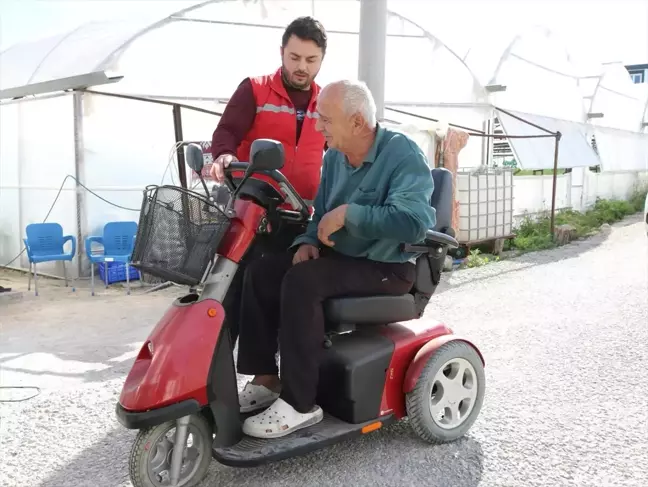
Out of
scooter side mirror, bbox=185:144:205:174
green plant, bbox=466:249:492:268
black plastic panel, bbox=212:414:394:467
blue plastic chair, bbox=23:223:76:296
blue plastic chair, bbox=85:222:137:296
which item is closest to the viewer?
black plastic panel, bbox=212:414:394:467

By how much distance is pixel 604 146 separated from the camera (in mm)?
15984

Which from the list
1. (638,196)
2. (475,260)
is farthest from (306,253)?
(638,196)

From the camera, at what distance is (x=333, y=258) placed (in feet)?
9.15

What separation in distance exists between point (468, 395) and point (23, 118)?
800 centimetres

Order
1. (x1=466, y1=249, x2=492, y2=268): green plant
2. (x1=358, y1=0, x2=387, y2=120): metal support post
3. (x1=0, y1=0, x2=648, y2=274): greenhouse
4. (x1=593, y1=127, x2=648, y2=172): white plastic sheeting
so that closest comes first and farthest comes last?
(x1=358, y1=0, x2=387, y2=120): metal support post
(x1=0, y1=0, x2=648, y2=274): greenhouse
(x1=466, y1=249, x2=492, y2=268): green plant
(x1=593, y1=127, x2=648, y2=172): white plastic sheeting

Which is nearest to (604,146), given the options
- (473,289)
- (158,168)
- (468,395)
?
(473,289)

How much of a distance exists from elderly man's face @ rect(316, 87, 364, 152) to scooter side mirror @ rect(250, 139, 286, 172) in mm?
401

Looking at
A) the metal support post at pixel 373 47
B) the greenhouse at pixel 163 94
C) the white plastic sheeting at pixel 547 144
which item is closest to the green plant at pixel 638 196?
the white plastic sheeting at pixel 547 144

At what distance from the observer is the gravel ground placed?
2.73 m

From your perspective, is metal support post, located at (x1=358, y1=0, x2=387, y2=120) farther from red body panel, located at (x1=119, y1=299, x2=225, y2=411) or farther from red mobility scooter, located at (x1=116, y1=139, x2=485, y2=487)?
red body panel, located at (x1=119, y1=299, x2=225, y2=411)

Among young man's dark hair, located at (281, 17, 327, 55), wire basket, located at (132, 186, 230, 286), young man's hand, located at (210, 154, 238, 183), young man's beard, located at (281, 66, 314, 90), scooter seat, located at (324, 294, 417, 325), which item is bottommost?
scooter seat, located at (324, 294, 417, 325)

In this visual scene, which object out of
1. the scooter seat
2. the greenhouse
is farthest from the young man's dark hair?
the greenhouse

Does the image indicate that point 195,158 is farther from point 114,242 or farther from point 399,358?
point 114,242

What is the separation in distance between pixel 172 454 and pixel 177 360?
1.29 ft
